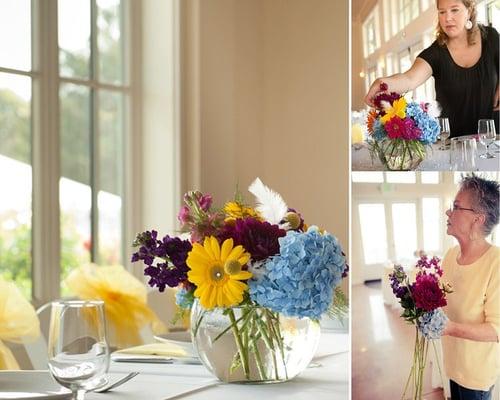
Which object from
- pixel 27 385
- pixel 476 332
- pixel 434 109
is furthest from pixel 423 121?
pixel 27 385

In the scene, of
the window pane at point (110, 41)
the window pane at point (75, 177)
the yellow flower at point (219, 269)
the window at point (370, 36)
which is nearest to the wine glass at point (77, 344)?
the yellow flower at point (219, 269)

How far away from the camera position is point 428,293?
3.50ft

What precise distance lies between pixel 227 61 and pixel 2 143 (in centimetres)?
120

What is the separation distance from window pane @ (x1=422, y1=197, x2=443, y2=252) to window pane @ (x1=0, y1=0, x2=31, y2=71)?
2234 mm

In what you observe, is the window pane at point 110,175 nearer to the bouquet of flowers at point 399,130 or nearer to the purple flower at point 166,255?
the purple flower at point 166,255

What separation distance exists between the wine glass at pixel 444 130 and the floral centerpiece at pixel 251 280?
0.42 metres

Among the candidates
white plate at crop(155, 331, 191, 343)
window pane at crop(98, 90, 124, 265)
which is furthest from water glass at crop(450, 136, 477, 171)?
window pane at crop(98, 90, 124, 265)

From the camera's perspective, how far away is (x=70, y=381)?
1.34 metres

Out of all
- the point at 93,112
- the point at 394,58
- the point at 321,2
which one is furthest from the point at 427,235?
the point at 321,2

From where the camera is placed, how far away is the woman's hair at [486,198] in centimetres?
103

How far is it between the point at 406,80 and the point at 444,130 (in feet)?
0.23

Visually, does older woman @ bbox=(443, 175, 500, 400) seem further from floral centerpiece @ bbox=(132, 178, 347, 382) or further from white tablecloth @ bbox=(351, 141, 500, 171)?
floral centerpiece @ bbox=(132, 178, 347, 382)

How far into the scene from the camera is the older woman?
1038 millimetres

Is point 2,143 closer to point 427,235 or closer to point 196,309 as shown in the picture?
point 196,309
